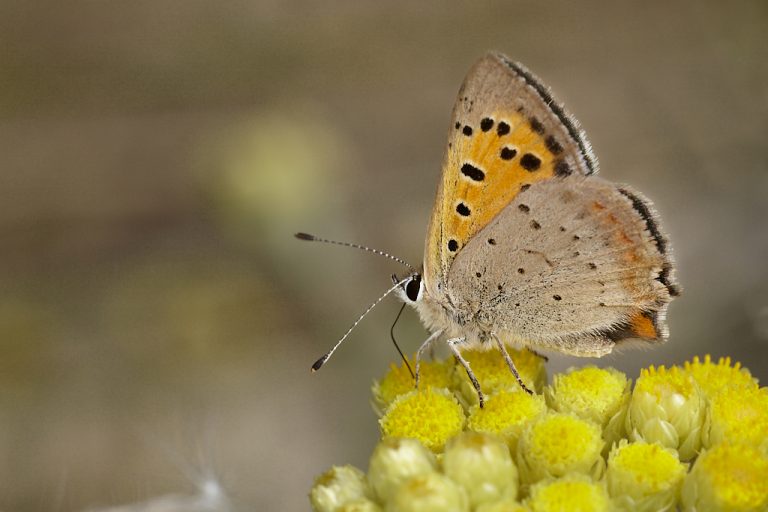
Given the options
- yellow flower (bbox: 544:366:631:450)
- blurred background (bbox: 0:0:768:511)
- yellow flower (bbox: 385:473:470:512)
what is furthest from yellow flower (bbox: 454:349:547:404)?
blurred background (bbox: 0:0:768:511)

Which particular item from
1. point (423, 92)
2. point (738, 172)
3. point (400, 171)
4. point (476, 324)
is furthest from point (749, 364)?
point (423, 92)

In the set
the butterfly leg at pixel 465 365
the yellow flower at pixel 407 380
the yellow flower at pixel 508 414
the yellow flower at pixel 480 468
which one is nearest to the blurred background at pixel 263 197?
the yellow flower at pixel 407 380

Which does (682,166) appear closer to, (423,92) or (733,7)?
(733,7)

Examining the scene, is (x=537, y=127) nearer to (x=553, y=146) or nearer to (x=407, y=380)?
(x=553, y=146)

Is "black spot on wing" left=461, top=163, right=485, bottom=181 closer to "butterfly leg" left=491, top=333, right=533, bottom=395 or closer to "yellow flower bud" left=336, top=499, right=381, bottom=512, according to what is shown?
"butterfly leg" left=491, top=333, right=533, bottom=395

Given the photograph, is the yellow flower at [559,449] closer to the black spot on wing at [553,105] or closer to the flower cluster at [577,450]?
the flower cluster at [577,450]

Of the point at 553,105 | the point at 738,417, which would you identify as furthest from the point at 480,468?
the point at 553,105
